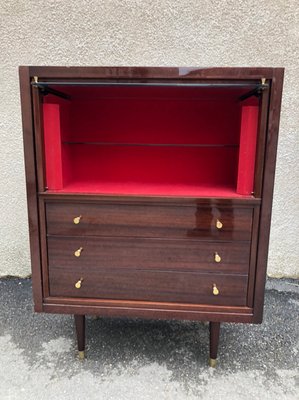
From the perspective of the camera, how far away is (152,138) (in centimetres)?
137

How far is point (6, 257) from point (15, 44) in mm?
1271

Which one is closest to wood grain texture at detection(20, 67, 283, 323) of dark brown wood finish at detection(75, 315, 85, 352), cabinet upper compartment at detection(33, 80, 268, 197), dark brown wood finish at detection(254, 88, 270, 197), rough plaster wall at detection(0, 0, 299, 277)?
dark brown wood finish at detection(254, 88, 270, 197)

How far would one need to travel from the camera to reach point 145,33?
1.64m

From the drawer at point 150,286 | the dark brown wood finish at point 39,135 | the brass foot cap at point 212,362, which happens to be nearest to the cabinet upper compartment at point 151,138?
the dark brown wood finish at point 39,135

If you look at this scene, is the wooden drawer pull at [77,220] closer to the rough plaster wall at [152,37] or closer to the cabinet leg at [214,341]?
the cabinet leg at [214,341]

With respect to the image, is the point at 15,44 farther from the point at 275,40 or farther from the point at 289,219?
the point at 289,219

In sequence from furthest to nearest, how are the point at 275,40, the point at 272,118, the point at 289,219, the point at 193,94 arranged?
the point at 289,219, the point at 275,40, the point at 193,94, the point at 272,118

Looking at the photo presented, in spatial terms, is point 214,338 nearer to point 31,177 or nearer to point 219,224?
point 219,224

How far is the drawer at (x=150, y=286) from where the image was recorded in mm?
1053

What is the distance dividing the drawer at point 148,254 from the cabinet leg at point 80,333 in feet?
0.82

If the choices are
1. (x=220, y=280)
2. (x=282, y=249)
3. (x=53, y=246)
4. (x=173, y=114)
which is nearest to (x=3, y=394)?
(x=53, y=246)

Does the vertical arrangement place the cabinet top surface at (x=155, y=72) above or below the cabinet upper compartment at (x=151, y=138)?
above

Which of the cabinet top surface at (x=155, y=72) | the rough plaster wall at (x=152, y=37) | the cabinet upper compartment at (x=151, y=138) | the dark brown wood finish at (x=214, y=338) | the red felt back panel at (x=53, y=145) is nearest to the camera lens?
the cabinet top surface at (x=155, y=72)

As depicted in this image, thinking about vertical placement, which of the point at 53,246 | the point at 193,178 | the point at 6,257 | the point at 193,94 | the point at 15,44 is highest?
the point at 15,44
